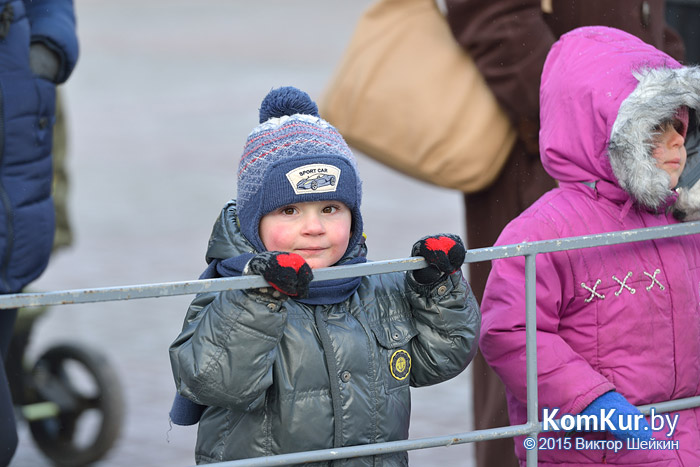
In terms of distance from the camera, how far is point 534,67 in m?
3.21

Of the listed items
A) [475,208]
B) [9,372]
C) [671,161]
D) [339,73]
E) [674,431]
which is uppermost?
[339,73]

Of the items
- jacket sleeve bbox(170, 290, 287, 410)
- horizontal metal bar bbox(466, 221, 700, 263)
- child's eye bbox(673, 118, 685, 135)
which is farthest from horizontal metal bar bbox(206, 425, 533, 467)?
child's eye bbox(673, 118, 685, 135)

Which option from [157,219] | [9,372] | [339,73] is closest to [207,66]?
[157,219]

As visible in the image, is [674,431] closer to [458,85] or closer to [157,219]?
[458,85]

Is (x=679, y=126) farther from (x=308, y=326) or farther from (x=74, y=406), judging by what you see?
(x=74, y=406)

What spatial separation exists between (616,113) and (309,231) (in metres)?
0.80

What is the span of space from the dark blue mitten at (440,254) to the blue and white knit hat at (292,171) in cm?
21

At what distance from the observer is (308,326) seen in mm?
2297

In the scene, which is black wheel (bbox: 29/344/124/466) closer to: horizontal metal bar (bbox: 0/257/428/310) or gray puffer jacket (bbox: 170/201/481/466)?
gray puffer jacket (bbox: 170/201/481/466)

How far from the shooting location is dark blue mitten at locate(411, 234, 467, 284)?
225 cm

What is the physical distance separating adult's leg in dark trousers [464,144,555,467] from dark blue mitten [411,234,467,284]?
3.78 feet

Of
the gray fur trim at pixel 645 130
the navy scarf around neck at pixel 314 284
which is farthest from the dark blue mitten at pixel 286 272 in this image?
the gray fur trim at pixel 645 130

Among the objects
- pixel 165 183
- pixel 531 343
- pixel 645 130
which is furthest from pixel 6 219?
pixel 165 183

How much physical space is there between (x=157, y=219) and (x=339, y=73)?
4992 mm
